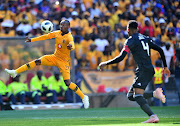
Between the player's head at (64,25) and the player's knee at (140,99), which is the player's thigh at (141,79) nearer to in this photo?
the player's knee at (140,99)

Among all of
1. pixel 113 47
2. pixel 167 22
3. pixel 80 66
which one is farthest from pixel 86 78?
pixel 167 22

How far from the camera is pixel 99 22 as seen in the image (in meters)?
20.2

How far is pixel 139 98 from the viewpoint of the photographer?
8.33 metres

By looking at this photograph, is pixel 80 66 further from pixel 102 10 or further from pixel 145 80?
pixel 145 80

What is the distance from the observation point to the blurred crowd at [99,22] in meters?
17.0

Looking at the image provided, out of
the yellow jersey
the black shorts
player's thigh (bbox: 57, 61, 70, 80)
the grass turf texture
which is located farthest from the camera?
player's thigh (bbox: 57, 61, 70, 80)

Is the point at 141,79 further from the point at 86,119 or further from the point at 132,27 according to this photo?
the point at 86,119

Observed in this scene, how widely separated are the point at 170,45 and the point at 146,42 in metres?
9.35

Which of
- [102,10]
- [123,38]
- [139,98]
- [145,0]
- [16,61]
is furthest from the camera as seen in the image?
[145,0]

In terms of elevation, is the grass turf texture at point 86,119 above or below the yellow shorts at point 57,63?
below

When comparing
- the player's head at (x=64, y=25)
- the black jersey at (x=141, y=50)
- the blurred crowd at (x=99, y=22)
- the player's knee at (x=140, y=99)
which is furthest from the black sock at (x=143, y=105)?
the blurred crowd at (x=99, y=22)

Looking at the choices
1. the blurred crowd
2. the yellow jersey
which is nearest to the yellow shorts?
the yellow jersey

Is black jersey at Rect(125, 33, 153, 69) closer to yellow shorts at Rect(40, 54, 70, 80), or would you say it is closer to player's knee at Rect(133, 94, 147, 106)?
player's knee at Rect(133, 94, 147, 106)

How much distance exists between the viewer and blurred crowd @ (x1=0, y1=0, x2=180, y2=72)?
1698 centimetres
